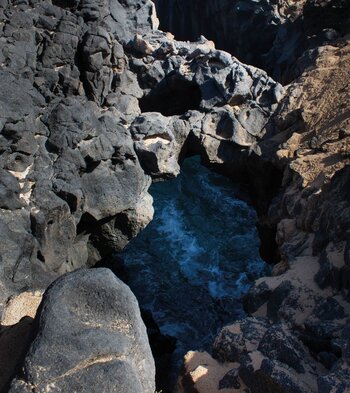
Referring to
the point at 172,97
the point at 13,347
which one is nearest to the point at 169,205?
the point at 172,97

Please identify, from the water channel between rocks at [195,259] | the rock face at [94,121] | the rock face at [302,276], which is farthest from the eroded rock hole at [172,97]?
the rock face at [302,276]

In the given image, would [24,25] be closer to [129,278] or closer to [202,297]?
[129,278]

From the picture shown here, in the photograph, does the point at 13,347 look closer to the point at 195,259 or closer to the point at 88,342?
the point at 88,342

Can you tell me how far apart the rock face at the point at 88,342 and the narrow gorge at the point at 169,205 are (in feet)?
0.07

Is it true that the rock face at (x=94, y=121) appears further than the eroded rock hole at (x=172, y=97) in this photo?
No

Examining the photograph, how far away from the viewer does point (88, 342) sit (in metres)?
6.31

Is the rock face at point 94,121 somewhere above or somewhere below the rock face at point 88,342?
below

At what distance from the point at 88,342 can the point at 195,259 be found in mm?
12634

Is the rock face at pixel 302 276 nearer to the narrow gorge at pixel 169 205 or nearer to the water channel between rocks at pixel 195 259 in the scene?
the narrow gorge at pixel 169 205

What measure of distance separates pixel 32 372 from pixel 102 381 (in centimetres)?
88

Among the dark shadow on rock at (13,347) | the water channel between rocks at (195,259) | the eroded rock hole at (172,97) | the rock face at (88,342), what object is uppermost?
the rock face at (88,342)

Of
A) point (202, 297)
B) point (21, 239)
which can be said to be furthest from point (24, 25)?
point (202, 297)

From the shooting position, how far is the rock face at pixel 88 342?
238 inches

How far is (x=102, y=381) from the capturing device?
6.07 m
